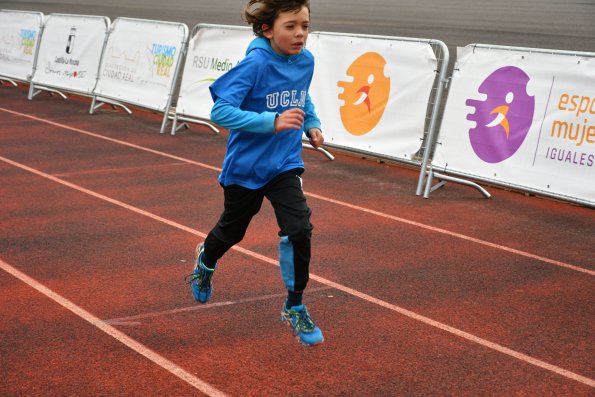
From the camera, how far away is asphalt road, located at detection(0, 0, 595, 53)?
25.1 metres

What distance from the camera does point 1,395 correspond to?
4250 millimetres

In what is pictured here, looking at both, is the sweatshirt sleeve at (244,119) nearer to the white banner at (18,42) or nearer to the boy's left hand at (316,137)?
the boy's left hand at (316,137)

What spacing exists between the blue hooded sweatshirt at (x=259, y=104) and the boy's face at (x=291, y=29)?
0.38ft

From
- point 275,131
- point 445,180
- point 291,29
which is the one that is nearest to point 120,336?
point 275,131

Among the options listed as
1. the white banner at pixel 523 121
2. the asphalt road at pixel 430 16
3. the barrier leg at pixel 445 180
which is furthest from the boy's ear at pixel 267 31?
the asphalt road at pixel 430 16

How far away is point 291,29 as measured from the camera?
4.67 metres

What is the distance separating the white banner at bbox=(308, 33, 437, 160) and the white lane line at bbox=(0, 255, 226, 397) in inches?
204

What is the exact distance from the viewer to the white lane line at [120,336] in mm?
4465

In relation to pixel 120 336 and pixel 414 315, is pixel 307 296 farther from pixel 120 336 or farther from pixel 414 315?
pixel 120 336

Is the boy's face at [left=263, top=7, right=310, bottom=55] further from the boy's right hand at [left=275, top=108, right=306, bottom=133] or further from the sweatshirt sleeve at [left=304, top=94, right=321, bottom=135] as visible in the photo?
the sweatshirt sleeve at [left=304, top=94, right=321, bottom=135]

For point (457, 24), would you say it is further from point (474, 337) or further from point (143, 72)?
point (474, 337)

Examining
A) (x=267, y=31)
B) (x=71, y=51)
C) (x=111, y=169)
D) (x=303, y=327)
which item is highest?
(x=267, y=31)

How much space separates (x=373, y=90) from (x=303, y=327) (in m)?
6.05

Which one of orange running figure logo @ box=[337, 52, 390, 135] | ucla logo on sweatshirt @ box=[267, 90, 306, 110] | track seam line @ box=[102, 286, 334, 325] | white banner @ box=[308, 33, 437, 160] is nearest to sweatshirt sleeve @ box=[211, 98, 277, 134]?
ucla logo on sweatshirt @ box=[267, 90, 306, 110]
